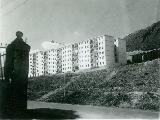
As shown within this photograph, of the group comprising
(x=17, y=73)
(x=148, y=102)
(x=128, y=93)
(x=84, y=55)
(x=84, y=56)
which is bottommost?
(x=148, y=102)

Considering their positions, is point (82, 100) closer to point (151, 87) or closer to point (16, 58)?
point (151, 87)

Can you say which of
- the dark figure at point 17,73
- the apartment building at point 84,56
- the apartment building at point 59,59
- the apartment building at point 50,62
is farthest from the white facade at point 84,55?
the dark figure at point 17,73

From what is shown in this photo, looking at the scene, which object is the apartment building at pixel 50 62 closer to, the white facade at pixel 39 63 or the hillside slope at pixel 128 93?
the white facade at pixel 39 63

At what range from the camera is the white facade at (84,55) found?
8307 centimetres

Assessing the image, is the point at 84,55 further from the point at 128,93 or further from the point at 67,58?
the point at 128,93

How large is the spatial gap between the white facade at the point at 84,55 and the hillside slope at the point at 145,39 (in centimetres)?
4081

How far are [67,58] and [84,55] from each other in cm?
1087

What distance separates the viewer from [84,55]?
282 ft

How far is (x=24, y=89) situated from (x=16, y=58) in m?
1.33

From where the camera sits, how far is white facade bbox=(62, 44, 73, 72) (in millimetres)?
92562

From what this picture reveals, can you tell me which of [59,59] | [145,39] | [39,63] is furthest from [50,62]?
[145,39]

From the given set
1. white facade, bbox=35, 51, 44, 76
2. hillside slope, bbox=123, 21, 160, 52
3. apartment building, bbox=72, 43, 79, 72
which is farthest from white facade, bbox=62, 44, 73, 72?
hillside slope, bbox=123, 21, 160, 52

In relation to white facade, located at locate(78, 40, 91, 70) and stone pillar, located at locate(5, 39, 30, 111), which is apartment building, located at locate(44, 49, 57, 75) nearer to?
white facade, located at locate(78, 40, 91, 70)

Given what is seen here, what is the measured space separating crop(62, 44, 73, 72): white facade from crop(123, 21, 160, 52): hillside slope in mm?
41503
